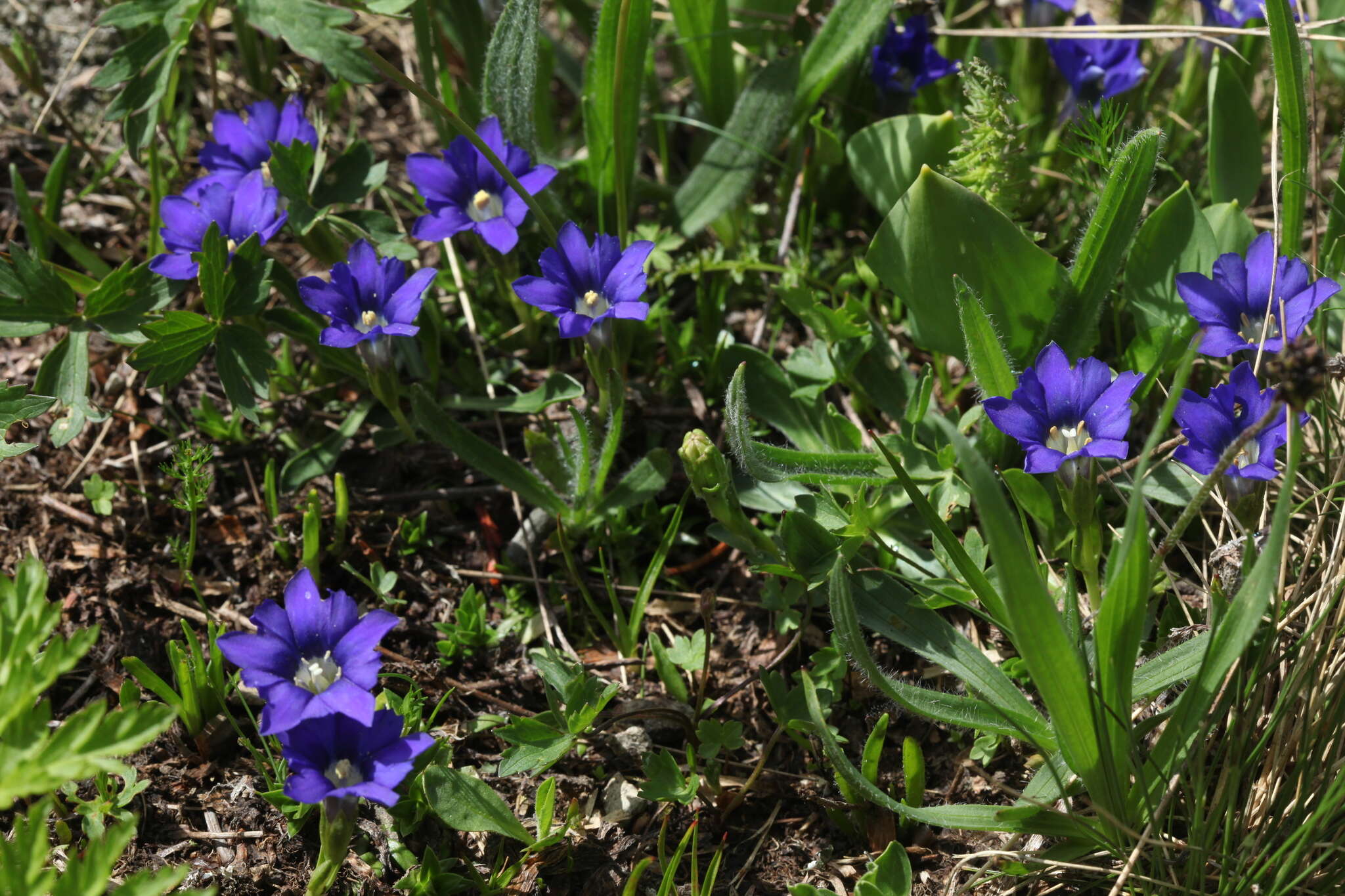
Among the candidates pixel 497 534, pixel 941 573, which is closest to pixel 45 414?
pixel 497 534

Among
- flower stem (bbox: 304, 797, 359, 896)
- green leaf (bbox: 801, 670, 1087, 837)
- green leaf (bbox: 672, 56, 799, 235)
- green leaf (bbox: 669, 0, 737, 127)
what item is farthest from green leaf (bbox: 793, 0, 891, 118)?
flower stem (bbox: 304, 797, 359, 896)

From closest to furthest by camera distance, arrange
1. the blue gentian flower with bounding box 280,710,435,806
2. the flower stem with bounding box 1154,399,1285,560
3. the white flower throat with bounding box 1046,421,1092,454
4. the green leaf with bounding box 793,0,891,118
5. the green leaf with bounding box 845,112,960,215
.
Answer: the flower stem with bounding box 1154,399,1285,560, the blue gentian flower with bounding box 280,710,435,806, the white flower throat with bounding box 1046,421,1092,454, the green leaf with bounding box 845,112,960,215, the green leaf with bounding box 793,0,891,118

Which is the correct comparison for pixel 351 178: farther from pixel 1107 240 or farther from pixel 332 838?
pixel 1107 240

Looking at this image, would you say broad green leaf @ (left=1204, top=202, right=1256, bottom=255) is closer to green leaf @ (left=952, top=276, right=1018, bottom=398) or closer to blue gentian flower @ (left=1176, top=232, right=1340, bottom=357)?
blue gentian flower @ (left=1176, top=232, right=1340, bottom=357)

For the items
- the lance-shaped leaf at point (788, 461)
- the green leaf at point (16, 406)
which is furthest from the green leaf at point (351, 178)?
the lance-shaped leaf at point (788, 461)

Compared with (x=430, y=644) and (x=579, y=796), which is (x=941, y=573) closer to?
(x=579, y=796)

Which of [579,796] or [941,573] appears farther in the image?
[941,573]
